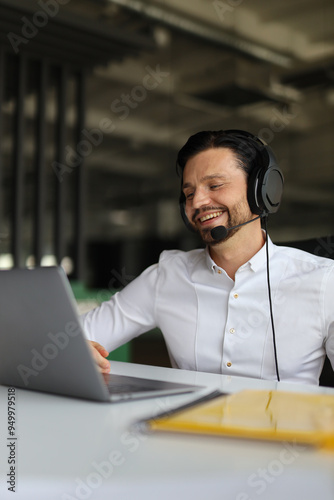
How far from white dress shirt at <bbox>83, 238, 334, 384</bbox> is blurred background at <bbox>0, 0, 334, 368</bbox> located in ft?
6.49

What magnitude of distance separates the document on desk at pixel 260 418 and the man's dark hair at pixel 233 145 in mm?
831

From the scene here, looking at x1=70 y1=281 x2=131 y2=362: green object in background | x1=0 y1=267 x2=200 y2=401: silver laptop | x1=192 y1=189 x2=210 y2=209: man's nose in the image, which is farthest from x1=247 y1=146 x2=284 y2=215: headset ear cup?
x1=70 y1=281 x2=131 y2=362: green object in background

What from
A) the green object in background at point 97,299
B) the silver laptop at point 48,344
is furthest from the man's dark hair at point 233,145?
the green object in background at point 97,299

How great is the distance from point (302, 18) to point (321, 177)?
1.52 meters

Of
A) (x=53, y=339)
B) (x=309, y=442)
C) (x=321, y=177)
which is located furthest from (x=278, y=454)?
(x=321, y=177)

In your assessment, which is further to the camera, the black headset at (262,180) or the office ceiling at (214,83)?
the office ceiling at (214,83)

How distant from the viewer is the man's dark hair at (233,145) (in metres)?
1.46

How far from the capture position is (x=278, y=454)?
20.4 inches

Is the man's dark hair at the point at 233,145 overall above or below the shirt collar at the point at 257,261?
above

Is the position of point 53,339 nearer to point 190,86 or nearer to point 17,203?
point 17,203

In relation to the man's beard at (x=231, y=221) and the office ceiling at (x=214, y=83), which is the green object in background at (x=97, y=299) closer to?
the office ceiling at (x=214, y=83)

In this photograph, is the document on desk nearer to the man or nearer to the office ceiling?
the man

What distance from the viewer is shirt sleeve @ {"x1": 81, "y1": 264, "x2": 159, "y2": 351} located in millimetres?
1500

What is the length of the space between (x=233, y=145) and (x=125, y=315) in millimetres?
589
